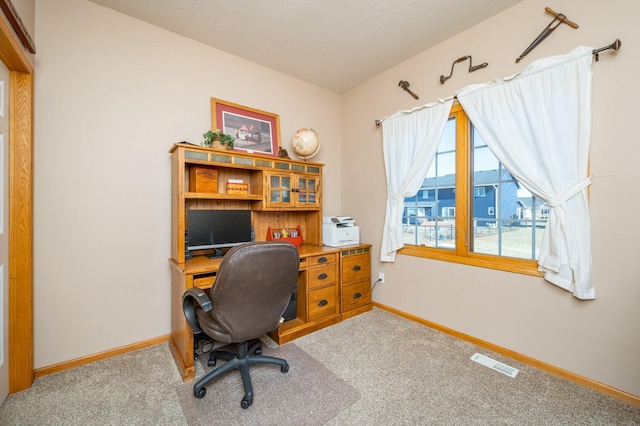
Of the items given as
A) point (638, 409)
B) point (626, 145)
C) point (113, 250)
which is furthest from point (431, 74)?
point (113, 250)

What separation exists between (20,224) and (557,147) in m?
3.68

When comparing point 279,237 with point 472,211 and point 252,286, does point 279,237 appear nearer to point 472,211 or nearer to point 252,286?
point 252,286

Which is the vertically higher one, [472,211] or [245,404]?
[472,211]

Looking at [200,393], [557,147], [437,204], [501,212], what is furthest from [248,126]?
[557,147]

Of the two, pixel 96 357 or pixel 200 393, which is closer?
pixel 200 393

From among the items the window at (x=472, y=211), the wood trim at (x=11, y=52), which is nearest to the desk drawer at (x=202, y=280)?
the wood trim at (x=11, y=52)

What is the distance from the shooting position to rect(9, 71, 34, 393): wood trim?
1.74 m

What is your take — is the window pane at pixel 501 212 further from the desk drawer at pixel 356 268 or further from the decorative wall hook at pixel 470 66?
the desk drawer at pixel 356 268

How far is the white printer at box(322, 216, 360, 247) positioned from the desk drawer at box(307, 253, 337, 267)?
245 mm

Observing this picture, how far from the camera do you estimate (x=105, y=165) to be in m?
2.17

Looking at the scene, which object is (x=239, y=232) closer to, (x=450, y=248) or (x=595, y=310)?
(x=450, y=248)

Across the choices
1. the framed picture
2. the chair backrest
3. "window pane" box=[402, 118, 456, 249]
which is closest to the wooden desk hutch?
the framed picture

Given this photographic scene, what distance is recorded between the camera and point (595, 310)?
5.93ft

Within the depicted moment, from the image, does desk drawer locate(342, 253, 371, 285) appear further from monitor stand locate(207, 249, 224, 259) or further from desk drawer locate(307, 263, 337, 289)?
monitor stand locate(207, 249, 224, 259)
